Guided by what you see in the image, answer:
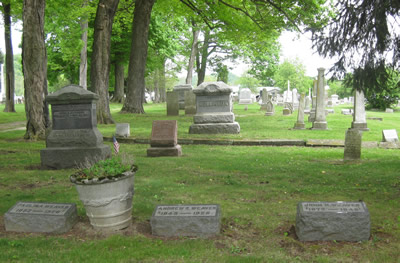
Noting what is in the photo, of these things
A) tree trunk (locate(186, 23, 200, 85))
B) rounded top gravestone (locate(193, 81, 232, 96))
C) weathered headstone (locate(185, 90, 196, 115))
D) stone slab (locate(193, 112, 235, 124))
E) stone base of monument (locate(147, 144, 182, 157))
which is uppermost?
tree trunk (locate(186, 23, 200, 85))

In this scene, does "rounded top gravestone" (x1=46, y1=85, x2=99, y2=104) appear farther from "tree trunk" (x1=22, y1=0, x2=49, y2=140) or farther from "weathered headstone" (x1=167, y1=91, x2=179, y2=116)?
"weathered headstone" (x1=167, y1=91, x2=179, y2=116)

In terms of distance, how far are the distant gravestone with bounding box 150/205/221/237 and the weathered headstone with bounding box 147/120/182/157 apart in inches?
224

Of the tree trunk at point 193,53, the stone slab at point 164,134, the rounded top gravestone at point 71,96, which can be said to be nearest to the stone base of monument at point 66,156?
the rounded top gravestone at point 71,96

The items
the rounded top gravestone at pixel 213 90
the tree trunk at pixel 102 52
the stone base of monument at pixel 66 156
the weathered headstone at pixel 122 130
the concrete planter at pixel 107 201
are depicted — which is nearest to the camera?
the concrete planter at pixel 107 201

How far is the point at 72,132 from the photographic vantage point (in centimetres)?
909

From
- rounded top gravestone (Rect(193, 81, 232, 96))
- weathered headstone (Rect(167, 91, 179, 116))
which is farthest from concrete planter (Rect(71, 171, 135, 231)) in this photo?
weathered headstone (Rect(167, 91, 179, 116))

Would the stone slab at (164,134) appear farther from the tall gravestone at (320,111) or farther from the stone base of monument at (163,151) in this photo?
the tall gravestone at (320,111)

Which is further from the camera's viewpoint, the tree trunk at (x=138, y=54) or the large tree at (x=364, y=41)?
the tree trunk at (x=138, y=54)

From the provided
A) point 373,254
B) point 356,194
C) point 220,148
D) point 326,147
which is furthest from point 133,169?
point 326,147

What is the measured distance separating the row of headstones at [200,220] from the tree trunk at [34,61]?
8153mm

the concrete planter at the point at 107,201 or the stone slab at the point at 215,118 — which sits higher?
the stone slab at the point at 215,118

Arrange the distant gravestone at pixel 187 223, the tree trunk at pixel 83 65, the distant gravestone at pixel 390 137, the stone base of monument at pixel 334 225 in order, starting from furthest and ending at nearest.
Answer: the tree trunk at pixel 83 65
the distant gravestone at pixel 390 137
the distant gravestone at pixel 187 223
the stone base of monument at pixel 334 225

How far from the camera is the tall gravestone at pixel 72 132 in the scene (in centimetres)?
894

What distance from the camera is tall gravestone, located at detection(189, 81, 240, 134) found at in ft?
49.3
